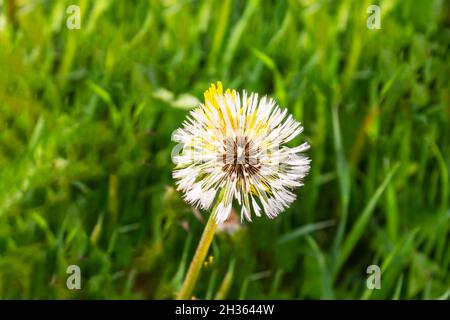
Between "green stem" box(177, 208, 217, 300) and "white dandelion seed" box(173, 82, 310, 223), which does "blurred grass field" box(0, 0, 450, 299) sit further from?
"white dandelion seed" box(173, 82, 310, 223)

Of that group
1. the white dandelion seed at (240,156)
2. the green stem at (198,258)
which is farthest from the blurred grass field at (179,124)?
the white dandelion seed at (240,156)

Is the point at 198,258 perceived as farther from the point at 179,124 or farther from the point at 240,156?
the point at 179,124

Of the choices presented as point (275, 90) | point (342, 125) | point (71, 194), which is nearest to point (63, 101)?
point (71, 194)

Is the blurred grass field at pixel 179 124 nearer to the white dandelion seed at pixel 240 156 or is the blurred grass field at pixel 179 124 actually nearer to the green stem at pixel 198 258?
the green stem at pixel 198 258
